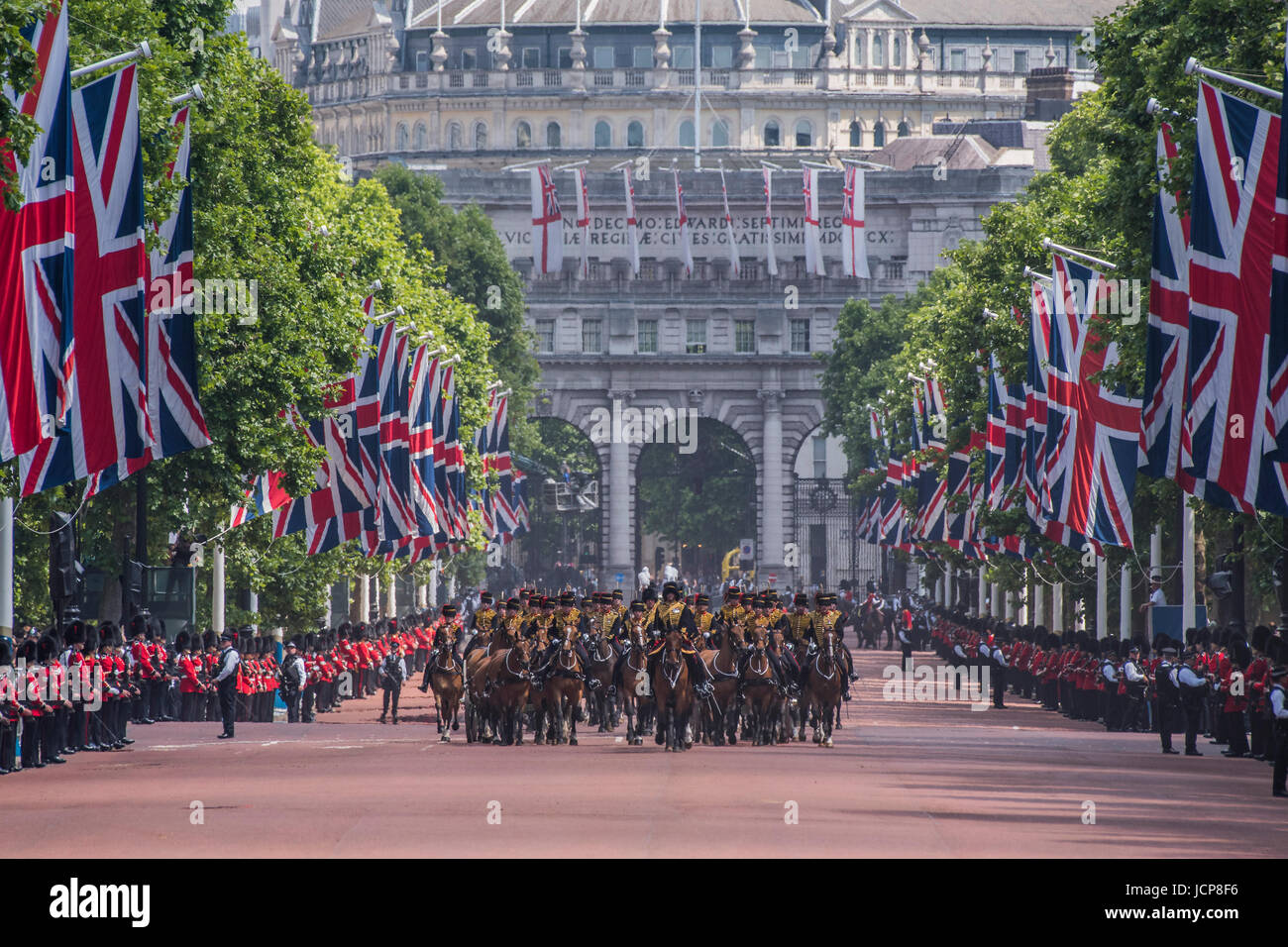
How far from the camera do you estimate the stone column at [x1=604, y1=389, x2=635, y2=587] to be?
152625 mm

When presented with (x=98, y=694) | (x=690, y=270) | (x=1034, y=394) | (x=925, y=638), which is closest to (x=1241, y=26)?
(x=1034, y=394)

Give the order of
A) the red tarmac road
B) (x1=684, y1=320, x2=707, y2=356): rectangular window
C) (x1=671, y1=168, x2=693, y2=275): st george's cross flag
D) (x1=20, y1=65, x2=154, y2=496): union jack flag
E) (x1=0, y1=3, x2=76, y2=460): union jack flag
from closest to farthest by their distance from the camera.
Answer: the red tarmac road
(x1=0, y1=3, x2=76, y2=460): union jack flag
(x1=20, y1=65, x2=154, y2=496): union jack flag
(x1=671, y1=168, x2=693, y2=275): st george's cross flag
(x1=684, y1=320, x2=707, y2=356): rectangular window

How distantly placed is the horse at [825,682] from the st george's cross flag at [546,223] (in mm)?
89329

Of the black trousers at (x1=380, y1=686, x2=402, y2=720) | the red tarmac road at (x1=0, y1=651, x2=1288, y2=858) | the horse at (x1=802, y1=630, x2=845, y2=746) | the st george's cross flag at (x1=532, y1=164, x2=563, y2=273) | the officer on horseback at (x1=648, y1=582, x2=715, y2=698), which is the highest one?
the st george's cross flag at (x1=532, y1=164, x2=563, y2=273)

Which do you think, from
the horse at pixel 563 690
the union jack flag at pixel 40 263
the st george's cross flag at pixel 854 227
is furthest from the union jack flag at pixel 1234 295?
the st george's cross flag at pixel 854 227

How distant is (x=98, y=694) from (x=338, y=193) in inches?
1382

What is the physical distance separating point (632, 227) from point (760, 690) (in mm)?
99064

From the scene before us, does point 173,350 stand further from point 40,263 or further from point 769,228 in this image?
point 769,228

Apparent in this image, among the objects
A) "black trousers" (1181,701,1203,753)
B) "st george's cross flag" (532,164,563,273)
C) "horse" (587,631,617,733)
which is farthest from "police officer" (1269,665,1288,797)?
"st george's cross flag" (532,164,563,273)

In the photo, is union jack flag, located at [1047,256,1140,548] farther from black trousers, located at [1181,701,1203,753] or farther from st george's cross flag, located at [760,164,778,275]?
st george's cross flag, located at [760,164,778,275]

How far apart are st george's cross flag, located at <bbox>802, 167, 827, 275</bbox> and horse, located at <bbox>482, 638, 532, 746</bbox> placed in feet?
299

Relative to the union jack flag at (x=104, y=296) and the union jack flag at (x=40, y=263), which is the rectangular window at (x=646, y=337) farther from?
the union jack flag at (x=40, y=263)

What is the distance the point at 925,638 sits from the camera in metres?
107

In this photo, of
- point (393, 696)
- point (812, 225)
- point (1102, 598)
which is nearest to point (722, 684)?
point (393, 696)
